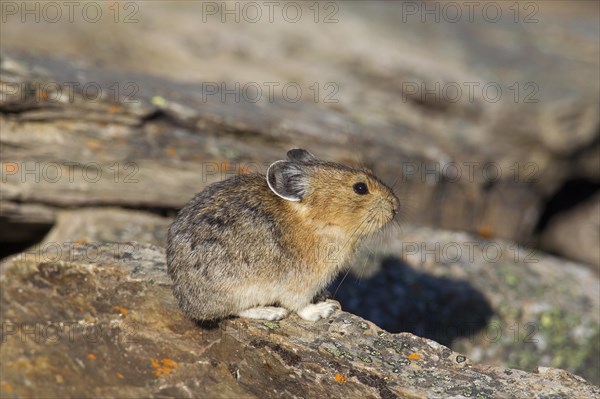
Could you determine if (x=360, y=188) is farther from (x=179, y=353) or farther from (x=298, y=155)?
(x=179, y=353)

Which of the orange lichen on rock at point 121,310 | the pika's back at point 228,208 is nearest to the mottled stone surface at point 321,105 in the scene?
the pika's back at point 228,208

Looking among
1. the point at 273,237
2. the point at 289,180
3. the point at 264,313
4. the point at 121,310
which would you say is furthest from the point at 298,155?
the point at 121,310

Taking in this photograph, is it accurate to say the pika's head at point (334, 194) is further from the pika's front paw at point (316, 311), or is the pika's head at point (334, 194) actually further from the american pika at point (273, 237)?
the pika's front paw at point (316, 311)

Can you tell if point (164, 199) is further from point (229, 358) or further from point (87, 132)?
point (229, 358)

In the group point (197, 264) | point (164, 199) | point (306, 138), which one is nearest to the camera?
point (197, 264)

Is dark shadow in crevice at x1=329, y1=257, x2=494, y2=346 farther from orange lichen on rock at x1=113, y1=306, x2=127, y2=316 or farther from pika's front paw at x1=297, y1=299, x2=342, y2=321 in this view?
orange lichen on rock at x1=113, y1=306, x2=127, y2=316

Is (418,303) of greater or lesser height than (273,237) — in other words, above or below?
below

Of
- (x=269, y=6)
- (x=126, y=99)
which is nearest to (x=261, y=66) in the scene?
(x=269, y=6)

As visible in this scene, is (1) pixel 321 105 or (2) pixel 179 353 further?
(1) pixel 321 105
